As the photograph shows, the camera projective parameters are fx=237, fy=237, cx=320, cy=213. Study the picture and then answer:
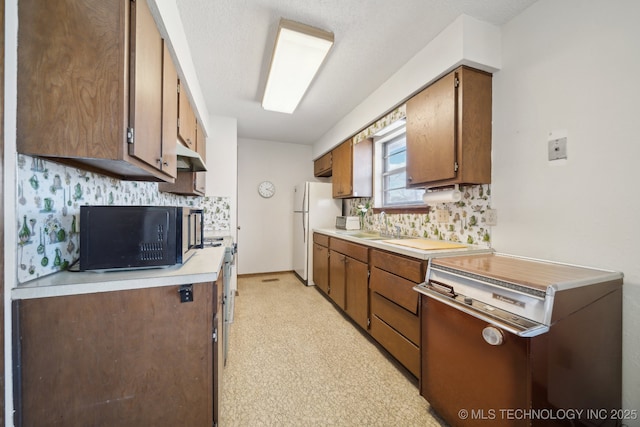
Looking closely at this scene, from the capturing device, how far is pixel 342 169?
3.28 meters

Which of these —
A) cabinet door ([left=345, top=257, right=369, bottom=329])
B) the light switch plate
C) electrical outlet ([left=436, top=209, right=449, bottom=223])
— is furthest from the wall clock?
the light switch plate

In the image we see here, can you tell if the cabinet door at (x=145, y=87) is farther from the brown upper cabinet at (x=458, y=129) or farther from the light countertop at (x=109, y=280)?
the brown upper cabinet at (x=458, y=129)

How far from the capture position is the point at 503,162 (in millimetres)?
1623

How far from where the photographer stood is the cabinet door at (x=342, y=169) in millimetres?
3080

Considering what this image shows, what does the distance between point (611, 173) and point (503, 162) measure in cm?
52

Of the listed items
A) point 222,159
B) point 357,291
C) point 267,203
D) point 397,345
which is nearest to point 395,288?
point 397,345

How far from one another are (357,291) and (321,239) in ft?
3.55

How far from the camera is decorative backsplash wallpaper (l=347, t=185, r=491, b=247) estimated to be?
1737 mm

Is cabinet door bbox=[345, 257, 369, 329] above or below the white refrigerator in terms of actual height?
below

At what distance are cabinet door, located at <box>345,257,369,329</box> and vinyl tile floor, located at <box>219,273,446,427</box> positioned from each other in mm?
157

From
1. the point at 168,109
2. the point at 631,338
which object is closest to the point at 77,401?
the point at 168,109

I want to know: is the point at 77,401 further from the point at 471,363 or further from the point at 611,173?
the point at 611,173

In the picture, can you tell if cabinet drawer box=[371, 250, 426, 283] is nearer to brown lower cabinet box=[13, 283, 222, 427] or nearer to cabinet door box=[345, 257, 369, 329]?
cabinet door box=[345, 257, 369, 329]

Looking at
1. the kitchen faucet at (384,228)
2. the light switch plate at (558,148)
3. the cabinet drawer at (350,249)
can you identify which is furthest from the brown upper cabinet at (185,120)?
the light switch plate at (558,148)
